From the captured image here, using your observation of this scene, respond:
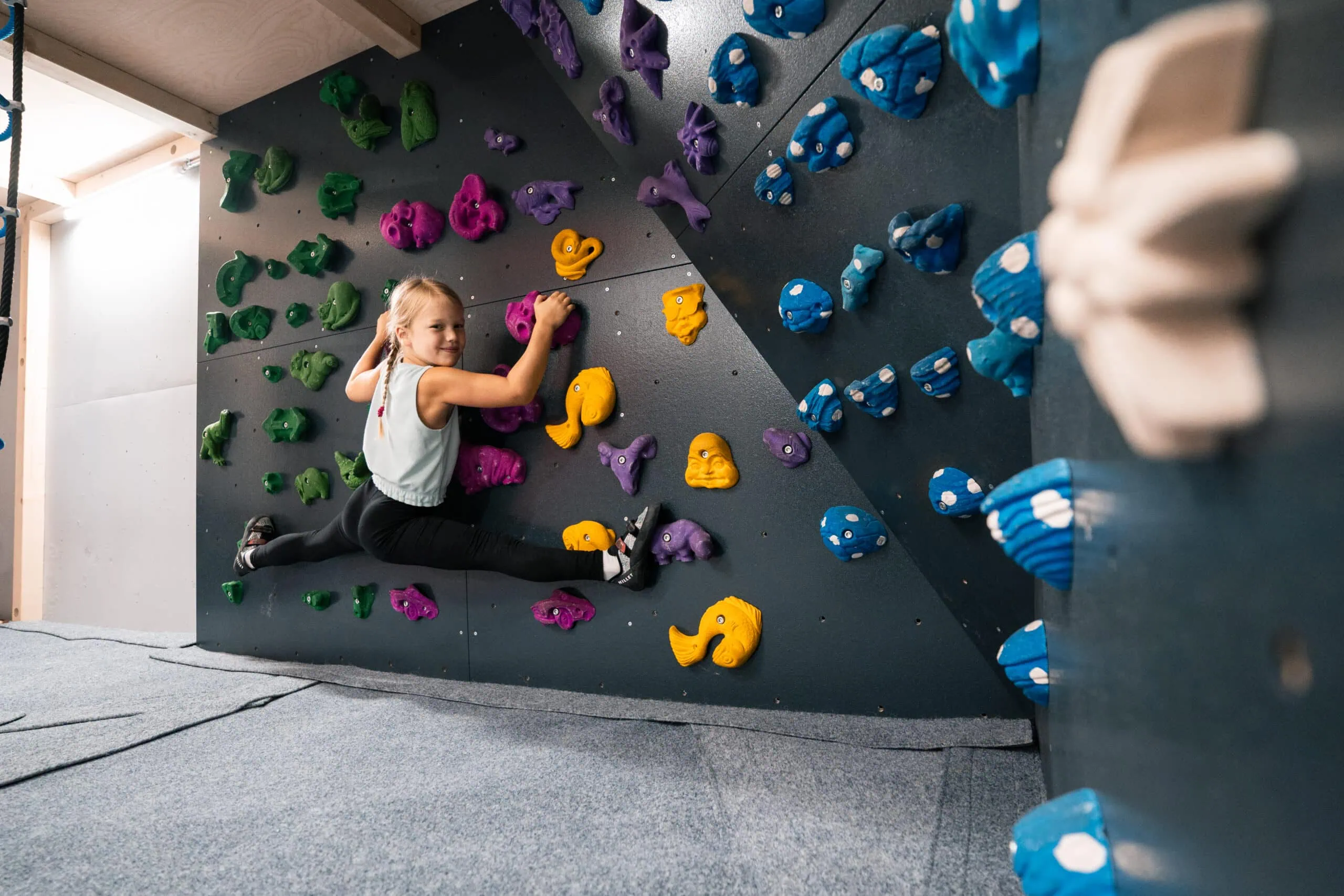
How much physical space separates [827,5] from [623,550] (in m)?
1.16

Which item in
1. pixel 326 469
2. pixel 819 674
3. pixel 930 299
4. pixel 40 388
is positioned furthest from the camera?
pixel 40 388

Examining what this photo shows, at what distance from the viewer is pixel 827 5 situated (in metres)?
0.72

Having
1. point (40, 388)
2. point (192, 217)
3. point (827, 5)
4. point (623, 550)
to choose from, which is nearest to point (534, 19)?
point (827, 5)

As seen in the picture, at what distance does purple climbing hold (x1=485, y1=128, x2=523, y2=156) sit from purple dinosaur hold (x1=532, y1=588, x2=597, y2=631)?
3.59 feet

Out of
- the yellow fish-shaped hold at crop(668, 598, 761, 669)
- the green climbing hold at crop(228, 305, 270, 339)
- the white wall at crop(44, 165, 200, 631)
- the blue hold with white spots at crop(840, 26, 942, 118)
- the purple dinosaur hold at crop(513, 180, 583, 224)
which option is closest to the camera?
the blue hold with white spots at crop(840, 26, 942, 118)

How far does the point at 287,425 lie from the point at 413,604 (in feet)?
2.30

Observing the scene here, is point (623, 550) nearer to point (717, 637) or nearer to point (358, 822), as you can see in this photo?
point (717, 637)

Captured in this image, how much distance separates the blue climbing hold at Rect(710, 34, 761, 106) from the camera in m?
0.81

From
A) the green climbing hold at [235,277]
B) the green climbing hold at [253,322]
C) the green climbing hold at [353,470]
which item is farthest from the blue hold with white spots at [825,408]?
the green climbing hold at [235,277]

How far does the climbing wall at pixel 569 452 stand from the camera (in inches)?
54.8

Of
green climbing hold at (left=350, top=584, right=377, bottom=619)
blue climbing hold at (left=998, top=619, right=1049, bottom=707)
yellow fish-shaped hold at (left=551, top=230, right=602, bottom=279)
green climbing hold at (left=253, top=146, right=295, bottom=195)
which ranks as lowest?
green climbing hold at (left=350, top=584, right=377, bottom=619)

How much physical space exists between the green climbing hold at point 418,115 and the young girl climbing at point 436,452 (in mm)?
404

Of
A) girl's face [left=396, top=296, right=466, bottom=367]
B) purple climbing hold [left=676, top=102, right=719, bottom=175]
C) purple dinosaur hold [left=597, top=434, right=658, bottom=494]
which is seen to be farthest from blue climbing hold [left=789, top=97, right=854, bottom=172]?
girl's face [left=396, top=296, right=466, bottom=367]

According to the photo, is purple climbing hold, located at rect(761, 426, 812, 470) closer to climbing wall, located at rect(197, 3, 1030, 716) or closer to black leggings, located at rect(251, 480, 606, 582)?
climbing wall, located at rect(197, 3, 1030, 716)
